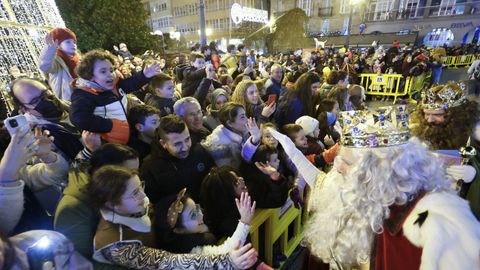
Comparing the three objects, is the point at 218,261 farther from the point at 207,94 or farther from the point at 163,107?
the point at 207,94

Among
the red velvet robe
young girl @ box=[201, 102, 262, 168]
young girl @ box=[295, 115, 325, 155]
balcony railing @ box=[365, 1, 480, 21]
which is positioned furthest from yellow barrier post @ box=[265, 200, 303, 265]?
balcony railing @ box=[365, 1, 480, 21]

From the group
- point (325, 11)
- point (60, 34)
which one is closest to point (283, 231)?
point (60, 34)

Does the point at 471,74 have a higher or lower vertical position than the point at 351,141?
lower

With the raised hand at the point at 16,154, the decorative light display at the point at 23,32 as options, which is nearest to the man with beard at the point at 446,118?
the raised hand at the point at 16,154

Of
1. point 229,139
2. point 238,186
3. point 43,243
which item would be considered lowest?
point 238,186

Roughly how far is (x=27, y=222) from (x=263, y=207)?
5.76 ft

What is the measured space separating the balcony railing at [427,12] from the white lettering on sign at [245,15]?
42.2 ft

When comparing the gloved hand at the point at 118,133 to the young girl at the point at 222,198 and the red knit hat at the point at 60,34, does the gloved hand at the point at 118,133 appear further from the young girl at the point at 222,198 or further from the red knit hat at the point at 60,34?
the red knit hat at the point at 60,34

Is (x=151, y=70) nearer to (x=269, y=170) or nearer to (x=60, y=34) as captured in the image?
(x=60, y=34)

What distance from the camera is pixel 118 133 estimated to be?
2580 millimetres

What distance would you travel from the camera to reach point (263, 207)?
2.25 metres

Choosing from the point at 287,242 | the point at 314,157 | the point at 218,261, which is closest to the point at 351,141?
the point at 218,261

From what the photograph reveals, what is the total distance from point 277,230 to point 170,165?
129 cm

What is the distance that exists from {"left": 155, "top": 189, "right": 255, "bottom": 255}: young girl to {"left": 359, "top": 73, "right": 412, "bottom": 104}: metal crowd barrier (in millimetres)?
9923
